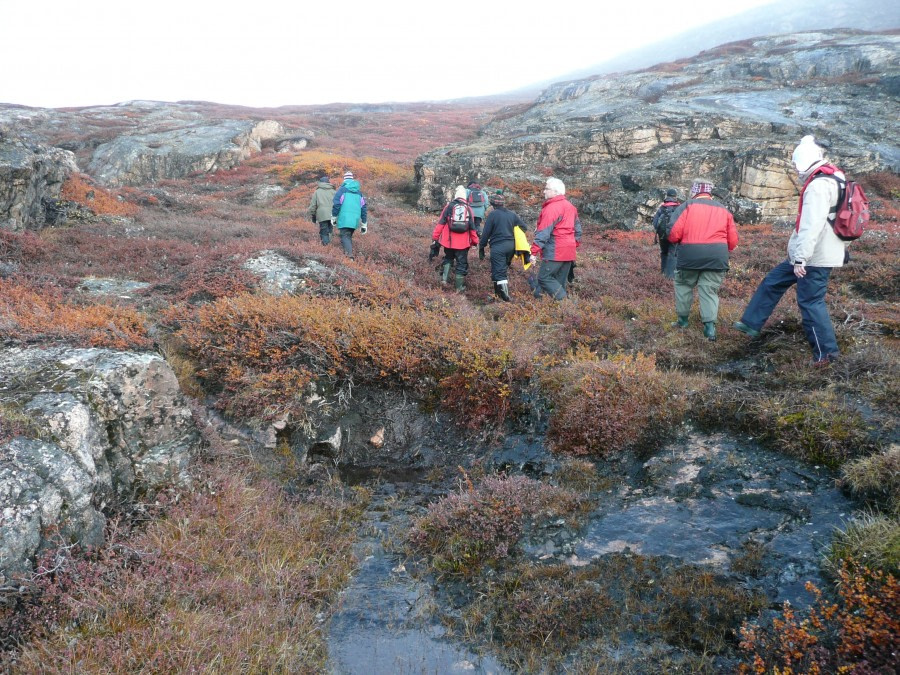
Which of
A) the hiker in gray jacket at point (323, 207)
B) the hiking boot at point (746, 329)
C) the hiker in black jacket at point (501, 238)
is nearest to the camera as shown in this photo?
the hiking boot at point (746, 329)

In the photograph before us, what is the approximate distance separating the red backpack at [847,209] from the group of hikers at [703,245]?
2cm

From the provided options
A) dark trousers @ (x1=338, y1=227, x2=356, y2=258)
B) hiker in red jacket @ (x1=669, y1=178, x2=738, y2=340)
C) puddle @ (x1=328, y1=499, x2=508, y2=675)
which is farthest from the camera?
dark trousers @ (x1=338, y1=227, x2=356, y2=258)

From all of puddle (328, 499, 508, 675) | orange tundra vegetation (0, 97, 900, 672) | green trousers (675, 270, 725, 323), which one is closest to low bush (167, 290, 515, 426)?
orange tundra vegetation (0, 97, 900, 672)

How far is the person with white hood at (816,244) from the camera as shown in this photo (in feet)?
19.0

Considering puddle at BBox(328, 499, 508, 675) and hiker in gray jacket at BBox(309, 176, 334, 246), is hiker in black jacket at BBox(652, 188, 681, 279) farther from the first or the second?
puddle at BBox(328, 499, 508, 675)

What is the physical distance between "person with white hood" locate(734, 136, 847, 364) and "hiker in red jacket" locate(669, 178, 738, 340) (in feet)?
4.46

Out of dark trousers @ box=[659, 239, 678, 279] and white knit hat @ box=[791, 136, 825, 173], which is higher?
white knit hat @ box=[791, 136, 825, 173]

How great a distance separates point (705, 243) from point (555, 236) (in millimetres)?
2796

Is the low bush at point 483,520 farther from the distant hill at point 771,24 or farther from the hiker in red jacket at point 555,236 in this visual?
the distant hill at point 771,24

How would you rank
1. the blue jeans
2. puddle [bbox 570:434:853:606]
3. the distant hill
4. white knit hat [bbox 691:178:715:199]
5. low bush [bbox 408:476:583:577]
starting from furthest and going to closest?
the distant hill, white knit hat [bbox 691:178:715:199], the blue jeans, low bush [bbox 408:476:583:577], puddle [bbox 570:434:853:606]

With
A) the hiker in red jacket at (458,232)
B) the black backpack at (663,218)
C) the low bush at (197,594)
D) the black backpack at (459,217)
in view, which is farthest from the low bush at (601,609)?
the black backpack at (663,218)

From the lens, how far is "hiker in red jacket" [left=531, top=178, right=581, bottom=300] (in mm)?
9266

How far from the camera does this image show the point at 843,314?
7434mm

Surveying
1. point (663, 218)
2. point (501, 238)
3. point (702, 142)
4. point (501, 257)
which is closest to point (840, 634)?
point (501, 257)
